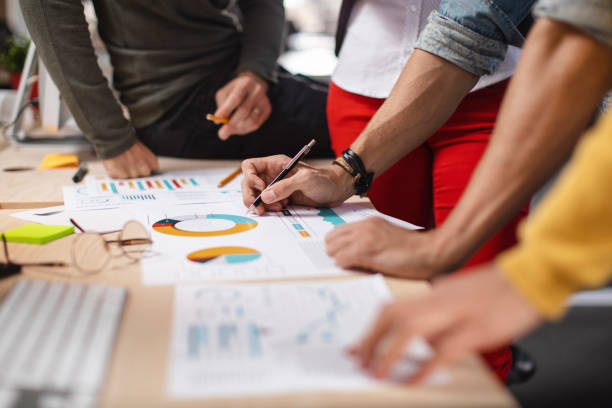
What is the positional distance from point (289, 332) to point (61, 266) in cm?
32

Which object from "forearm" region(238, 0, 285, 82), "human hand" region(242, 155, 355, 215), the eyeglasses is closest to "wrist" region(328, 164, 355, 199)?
"human hand" region(242, 155, 355, 215)

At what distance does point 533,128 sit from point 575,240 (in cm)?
22

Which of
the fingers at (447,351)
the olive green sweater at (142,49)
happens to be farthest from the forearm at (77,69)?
the fingers at (447,351)

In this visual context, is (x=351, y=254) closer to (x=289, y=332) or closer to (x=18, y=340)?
(x=289, y=332)

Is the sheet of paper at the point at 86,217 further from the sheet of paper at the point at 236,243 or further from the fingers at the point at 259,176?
the fingers at the point at 259,176

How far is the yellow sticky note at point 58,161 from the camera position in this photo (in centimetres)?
120

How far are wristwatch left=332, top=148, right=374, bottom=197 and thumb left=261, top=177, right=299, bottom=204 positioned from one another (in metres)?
0.12

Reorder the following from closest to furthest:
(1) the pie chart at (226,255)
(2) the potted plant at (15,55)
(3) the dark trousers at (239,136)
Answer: (1) the pie chart at (226,255) < (3) the dark trousers at (239,136) < (2) the potted plant at (15,55)

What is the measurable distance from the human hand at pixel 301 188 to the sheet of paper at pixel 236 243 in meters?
0.02

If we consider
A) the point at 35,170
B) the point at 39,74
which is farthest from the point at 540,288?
the point at 39,74

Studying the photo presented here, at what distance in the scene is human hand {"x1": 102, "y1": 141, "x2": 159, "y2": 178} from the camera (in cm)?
108

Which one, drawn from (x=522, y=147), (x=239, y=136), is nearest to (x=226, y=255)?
(x=522, y=147)

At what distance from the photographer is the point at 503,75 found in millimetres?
924

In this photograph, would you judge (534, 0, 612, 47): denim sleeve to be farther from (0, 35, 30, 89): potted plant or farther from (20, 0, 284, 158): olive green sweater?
(0, 35, 30, 89): potted plant
